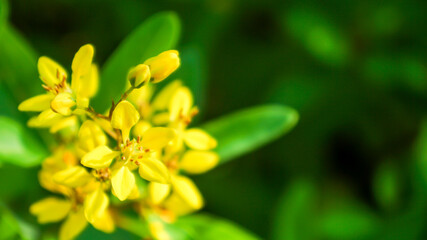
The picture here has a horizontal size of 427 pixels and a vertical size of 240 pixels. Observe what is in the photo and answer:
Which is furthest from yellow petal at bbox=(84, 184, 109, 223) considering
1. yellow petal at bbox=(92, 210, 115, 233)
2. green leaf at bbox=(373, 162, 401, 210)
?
green leaf at bbox=(373, 162, 401, 210)

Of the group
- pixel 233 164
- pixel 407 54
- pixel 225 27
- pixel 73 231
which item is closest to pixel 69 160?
pixel 73 231

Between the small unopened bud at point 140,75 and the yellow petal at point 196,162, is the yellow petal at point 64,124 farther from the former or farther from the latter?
the yellow petal at point 196,162

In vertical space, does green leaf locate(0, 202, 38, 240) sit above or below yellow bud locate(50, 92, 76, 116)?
below

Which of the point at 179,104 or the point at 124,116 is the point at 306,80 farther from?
the point at 124,116

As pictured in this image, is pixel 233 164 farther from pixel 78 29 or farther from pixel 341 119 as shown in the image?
pixel 78 29

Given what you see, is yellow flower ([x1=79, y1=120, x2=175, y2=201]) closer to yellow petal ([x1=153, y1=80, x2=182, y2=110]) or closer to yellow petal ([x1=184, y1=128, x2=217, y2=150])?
yellow petal ([x1=184, y1=128, x2=217, y2=150])

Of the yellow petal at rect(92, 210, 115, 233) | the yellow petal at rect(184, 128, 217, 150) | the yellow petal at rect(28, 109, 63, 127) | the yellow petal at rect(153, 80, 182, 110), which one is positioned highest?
the yellow petal at rect(153, 80, 182, 110)
